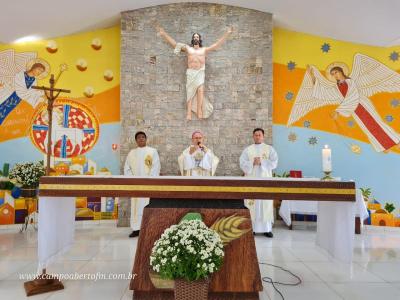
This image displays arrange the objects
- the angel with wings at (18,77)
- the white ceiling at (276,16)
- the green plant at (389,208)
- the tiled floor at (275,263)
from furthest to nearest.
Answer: the green plant at (389,208) < the angel with wings at (18,77) < the white ceiling at (276,16) < the tiled floor at (275,263)

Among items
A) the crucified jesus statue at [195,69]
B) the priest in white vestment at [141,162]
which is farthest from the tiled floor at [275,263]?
the crucified jesus statue at [195,69]

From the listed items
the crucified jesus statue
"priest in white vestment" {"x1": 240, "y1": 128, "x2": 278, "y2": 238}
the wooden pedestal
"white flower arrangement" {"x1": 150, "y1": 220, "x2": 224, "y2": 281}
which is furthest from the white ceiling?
"white flower arrangement" {"x1": 150, "y1": 220, "x2": 224, "y2": 281}

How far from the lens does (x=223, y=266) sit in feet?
9.30

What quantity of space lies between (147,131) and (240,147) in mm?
1836

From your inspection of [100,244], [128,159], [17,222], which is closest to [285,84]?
[128,159]

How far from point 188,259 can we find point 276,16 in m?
5.69

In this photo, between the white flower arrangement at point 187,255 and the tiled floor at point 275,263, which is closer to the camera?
the white flower arrangement at point 187,255

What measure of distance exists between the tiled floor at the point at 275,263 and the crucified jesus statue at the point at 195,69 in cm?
262

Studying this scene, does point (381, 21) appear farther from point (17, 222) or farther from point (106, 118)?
point (17, 222)

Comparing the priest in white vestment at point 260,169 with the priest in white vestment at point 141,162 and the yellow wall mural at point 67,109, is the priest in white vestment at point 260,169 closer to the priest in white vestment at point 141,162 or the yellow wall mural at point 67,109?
the priest in white vestment at point 141,162

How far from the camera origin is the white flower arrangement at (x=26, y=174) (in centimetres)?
562

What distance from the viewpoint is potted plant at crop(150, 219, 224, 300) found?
90.9 inches

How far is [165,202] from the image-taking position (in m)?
3.12

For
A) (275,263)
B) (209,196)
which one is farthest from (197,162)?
(209,196)
